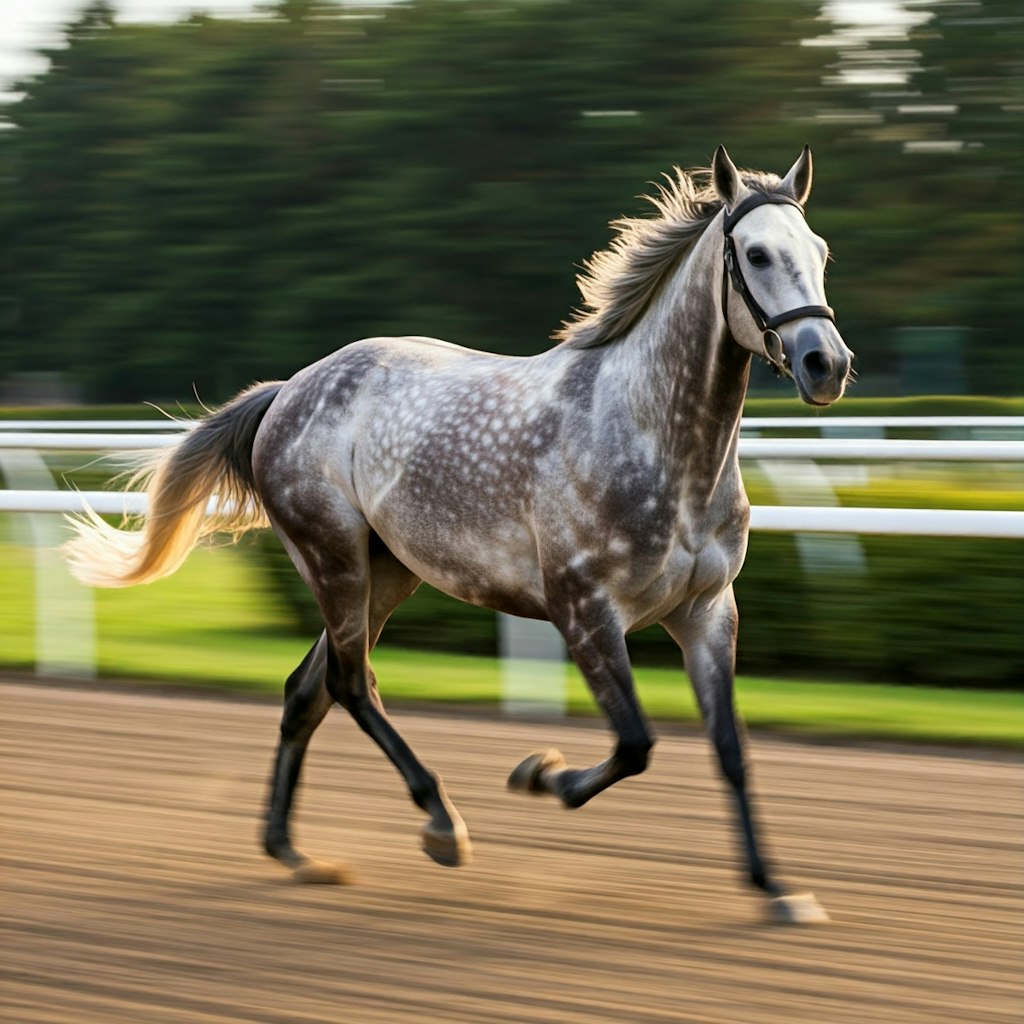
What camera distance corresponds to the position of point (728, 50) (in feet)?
95.2

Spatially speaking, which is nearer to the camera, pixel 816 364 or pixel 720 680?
pixel 816 364

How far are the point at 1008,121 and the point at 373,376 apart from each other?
26.0 meters

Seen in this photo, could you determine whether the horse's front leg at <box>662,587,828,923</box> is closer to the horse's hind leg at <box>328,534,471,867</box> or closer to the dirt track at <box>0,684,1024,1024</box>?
the dirt track at <box>0,684,1024,1024</box>

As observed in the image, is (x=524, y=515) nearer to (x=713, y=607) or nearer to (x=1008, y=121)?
(x=713, y=607)

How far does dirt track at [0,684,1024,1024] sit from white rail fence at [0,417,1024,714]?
409mm

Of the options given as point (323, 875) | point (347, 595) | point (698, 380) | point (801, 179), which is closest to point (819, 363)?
point (698, 380)

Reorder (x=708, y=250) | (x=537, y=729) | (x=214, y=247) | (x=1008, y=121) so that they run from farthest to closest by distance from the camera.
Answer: (x=214, y=247)
(x=1008, y=121)
(x=537, y=729)
(x=708, y=250)

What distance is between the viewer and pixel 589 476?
374cm

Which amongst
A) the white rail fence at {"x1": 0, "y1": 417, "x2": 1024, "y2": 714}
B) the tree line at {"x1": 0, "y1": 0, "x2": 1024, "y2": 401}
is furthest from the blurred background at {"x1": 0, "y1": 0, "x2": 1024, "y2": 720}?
the white rail fence at {"x1": 0, "y1": 417, "x2": 1024, "y2": 714}

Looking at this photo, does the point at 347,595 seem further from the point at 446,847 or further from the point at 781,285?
the point at 781,285

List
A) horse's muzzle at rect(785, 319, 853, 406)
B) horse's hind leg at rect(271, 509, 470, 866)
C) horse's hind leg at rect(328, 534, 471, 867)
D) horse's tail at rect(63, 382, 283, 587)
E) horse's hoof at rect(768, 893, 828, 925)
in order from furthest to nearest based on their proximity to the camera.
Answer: horse's tail at rect(63, 382, 283, 587), horse's hind leg at rect(271, 509, 470, 866), horse's hind leg at rect(328, 534, 471, 867), horse's hoof at rect(768, 893, 828, 925), horse's muzzle at rect(785, 319, 853, 406)

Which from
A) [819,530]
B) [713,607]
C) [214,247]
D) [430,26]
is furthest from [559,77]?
[713,607]

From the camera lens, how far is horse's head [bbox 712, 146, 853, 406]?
329cm

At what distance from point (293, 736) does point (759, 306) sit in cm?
171
